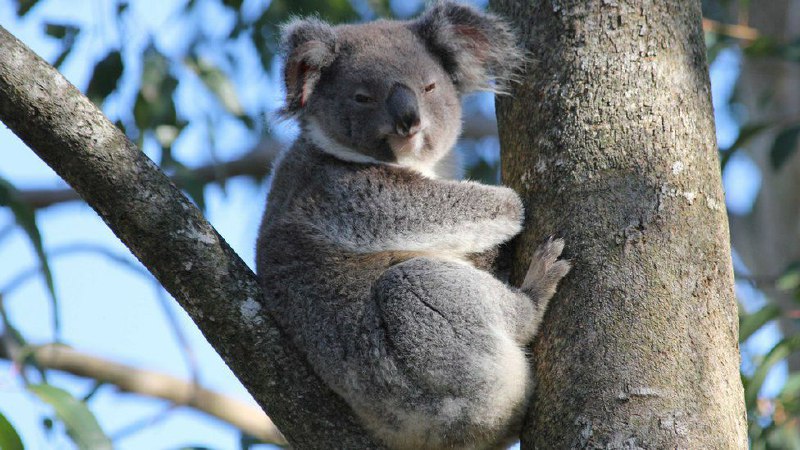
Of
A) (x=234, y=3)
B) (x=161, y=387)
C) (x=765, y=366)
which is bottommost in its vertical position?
(x=765, y=366)

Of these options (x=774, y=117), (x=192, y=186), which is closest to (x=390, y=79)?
(x=192, y=186)

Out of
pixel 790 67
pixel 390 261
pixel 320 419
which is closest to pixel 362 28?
pixel 390 261

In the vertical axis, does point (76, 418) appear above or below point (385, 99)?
below

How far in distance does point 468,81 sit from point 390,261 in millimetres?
733

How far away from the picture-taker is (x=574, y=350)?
207cm

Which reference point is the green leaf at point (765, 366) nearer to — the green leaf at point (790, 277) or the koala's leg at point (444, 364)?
the green leaf at point (790, 277)

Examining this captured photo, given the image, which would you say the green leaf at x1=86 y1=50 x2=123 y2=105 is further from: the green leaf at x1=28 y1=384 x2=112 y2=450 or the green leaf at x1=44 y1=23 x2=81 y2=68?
the green leaf at x1=28 y1=384 x2=112 y2=450

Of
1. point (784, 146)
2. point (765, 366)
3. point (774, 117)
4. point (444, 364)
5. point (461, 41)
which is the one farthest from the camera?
point (774, 117)

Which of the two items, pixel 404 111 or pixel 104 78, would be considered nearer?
pixel 404 111

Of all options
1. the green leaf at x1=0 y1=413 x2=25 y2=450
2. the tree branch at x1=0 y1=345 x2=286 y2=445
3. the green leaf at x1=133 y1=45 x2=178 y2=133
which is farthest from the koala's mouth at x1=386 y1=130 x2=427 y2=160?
the tree branch at x1=0 y1=345 x2=286 y2=445

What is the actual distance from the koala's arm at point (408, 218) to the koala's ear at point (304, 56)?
0.39 metres

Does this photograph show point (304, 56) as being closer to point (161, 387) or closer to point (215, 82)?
point (215, 82)

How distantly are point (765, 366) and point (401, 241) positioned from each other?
1551 millimetres

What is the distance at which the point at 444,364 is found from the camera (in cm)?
235
